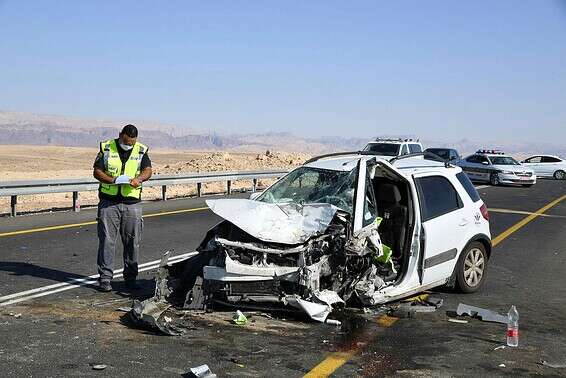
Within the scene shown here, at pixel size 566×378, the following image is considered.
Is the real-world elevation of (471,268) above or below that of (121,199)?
below

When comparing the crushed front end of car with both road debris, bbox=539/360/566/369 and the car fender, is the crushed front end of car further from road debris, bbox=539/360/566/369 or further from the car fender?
road debris, bbox=539/360/566/369

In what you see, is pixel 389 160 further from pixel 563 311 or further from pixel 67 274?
pixel 67 274

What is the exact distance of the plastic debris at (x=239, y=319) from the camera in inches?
269

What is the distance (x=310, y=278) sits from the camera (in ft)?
22.1

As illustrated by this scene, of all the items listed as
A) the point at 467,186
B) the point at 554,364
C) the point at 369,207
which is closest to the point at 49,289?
the point at 369,207

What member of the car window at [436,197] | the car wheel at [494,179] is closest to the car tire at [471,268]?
the car window at [436,197]

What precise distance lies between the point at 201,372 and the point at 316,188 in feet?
11.1

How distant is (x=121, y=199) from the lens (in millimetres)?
8320

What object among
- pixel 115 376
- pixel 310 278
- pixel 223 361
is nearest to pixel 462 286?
pixel 310 278

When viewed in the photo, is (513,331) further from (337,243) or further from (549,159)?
(549,159)

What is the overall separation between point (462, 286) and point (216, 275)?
3263mm

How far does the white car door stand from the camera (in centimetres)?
802

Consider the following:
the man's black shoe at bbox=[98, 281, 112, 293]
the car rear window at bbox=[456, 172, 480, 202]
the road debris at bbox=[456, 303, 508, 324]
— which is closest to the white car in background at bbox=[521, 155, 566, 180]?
the car rear window at bbox=[456, 172, 480, 202]

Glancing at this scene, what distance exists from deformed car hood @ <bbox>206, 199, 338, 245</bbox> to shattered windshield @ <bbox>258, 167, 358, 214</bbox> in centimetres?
37
